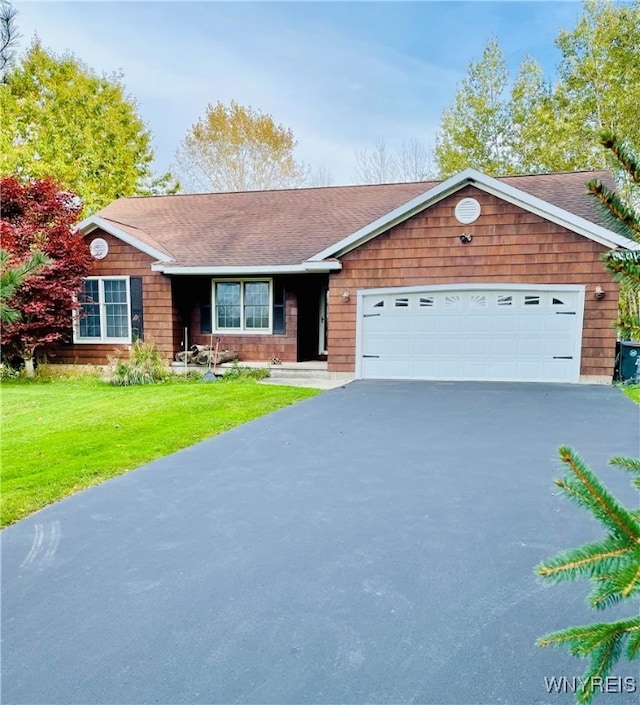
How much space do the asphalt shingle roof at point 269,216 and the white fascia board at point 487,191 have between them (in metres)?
1.08

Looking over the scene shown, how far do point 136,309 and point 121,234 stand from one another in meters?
1.93

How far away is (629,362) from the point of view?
9.82 meters

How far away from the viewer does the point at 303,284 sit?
12.3 metres

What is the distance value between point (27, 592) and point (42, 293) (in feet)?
33.4

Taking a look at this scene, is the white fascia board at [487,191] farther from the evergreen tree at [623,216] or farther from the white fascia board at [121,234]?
the evergreen tree at [623,216]

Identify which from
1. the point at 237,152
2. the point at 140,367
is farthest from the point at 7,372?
the point at 237,152

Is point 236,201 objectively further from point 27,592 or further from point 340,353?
point 27,592

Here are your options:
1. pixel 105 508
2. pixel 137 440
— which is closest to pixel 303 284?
pixel 137 440

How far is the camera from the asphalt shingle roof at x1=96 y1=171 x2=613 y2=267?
39.2 ft

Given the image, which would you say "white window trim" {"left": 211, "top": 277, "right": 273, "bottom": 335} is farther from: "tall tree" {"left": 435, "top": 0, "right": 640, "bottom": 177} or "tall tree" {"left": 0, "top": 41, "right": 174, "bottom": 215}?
"tall tree" {"left": 0, "top": 41, "right": 174, "bottom": 215}

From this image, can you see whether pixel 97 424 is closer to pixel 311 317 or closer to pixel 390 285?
pixel 390 285

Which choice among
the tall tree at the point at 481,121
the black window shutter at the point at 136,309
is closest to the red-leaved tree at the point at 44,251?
the black window shutter at the point at 136,309

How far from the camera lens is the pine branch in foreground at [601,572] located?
105cm

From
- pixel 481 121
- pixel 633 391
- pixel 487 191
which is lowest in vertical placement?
pixel 633 391
